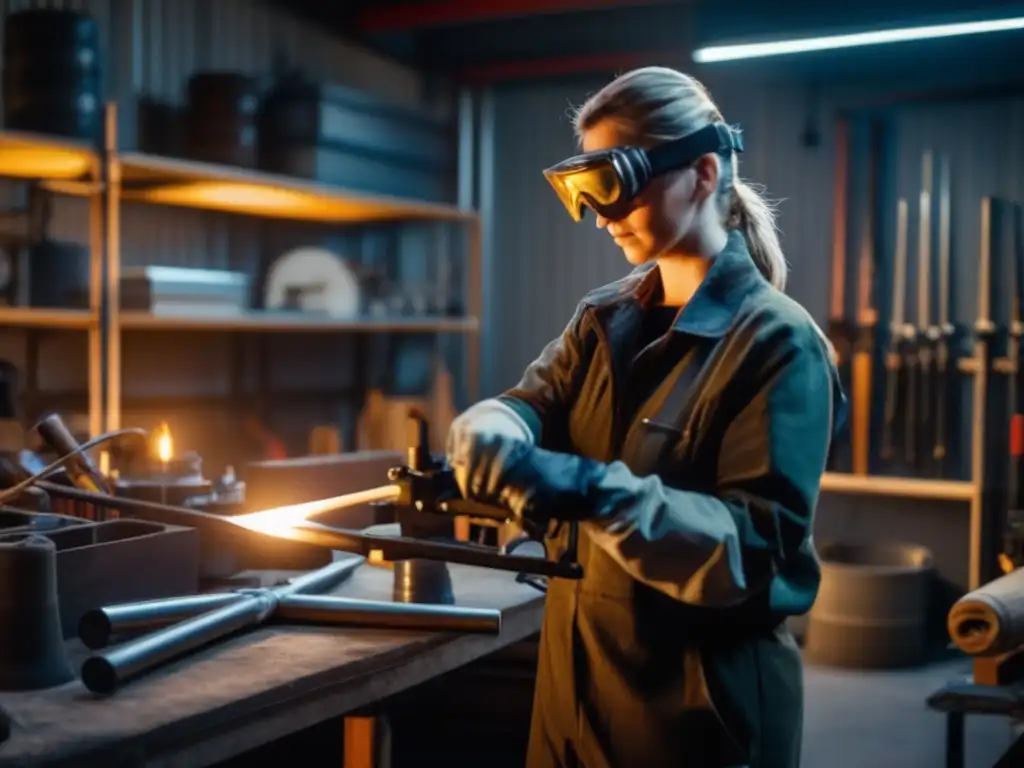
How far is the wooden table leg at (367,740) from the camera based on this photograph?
6.28 ft

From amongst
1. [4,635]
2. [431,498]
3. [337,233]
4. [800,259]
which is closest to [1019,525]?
[800,259]

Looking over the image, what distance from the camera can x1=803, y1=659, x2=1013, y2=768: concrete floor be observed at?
11.5 ft

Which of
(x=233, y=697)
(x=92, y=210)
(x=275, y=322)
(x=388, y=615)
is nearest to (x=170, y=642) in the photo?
(x=233, y=697)

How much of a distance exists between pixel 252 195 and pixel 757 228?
3.09 metres

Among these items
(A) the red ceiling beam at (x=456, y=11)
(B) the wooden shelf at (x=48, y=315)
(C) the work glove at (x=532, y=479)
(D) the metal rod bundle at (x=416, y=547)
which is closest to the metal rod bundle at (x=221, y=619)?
(D) the metal rod bundle at (x=416, y=547)

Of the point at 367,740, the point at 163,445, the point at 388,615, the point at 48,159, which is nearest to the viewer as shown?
the point at 388,615

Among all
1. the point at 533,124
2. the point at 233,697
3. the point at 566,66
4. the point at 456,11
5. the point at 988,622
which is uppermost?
the point at 456,11

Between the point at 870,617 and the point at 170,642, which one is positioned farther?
the point at 870,617

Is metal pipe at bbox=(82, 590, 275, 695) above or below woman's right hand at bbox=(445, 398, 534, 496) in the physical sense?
below

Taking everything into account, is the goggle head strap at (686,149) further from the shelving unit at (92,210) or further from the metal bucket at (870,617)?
the metal bucket at (870,617)

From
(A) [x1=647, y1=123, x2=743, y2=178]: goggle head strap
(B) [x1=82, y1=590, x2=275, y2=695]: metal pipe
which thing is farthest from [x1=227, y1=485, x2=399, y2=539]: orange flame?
(A) [x1=647, y1=123, x2=743, y2=178]: goggle head strap

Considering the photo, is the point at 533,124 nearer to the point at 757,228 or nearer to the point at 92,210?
the point at 92,210

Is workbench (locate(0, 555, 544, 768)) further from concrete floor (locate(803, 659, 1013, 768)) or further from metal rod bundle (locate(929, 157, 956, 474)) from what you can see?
metal rod bundle (locate(929, 157, 956, 474))

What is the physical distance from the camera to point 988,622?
231cm
